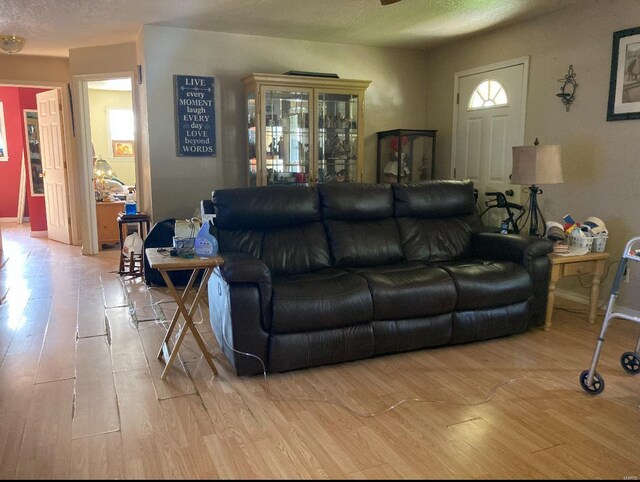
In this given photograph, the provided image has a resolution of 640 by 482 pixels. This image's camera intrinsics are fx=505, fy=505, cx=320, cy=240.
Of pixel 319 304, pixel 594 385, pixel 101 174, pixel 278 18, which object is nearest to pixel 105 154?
pixel 101 174

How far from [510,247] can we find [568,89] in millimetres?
1581

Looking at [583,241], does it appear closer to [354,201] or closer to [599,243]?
[599,243]

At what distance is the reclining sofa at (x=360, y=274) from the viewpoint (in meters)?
2.68

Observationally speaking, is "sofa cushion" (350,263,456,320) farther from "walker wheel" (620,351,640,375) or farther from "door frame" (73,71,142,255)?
"door frame" (73,71,142,255)

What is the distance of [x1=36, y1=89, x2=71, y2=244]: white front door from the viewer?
21.3 ft

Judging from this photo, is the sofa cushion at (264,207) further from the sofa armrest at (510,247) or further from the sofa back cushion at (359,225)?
the sofa armrest at (510,247)


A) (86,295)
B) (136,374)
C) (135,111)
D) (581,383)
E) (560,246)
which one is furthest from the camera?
(135,111)

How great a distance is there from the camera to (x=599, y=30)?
3.81 meters

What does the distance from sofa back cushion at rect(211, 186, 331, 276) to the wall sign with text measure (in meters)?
1.66

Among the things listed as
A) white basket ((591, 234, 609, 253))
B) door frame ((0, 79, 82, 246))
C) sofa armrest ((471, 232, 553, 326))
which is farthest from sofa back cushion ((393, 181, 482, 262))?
door frame ((0, 79, 82, 246))

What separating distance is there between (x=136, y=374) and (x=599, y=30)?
13.2 ft

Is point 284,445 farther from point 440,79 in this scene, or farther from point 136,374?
point 440,79

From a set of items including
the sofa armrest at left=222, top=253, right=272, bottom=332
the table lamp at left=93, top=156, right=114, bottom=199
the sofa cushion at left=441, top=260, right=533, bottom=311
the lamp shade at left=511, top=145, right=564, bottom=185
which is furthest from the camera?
the table lamp at left=93, top=156, right=114, bottom=199

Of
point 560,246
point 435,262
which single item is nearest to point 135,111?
point 435,262
